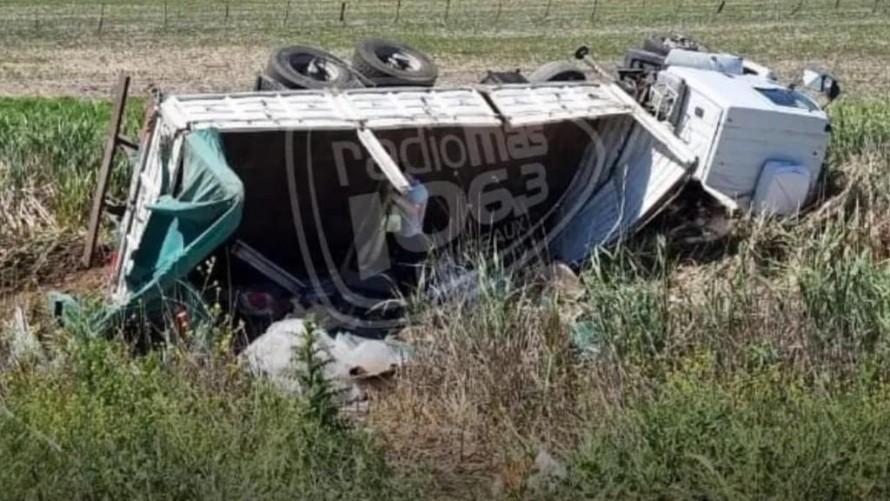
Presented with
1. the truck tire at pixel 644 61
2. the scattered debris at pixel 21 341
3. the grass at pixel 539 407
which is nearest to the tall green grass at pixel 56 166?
the scattered debris at pixel 21 341

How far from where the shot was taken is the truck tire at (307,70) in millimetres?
12820

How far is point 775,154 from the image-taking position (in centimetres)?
1219

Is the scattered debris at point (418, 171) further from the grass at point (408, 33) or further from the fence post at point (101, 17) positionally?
the fence post at point (101, 17)

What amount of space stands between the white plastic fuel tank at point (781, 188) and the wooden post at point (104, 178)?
17.1 ft

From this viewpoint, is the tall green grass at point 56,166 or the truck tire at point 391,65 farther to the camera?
the truck tire at point 391,65

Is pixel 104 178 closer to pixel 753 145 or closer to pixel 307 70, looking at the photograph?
pixel 307 70

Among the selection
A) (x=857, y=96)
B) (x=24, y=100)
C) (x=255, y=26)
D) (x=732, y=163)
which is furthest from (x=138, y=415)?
(x=255, y=26)

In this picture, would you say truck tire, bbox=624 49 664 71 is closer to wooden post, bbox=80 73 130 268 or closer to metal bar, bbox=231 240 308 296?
metal bar, bbox=231 240 308 296

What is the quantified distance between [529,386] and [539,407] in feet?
0.68

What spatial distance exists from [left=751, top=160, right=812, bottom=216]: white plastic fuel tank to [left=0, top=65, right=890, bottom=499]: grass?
185cm

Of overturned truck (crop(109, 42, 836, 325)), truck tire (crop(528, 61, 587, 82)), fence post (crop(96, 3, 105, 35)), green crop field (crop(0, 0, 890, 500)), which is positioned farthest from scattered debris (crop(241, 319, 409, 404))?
fence post (crop(96, 3, 105, 35))

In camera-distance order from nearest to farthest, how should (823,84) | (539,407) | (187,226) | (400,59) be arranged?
1. (539,407)
2. (187,226)
3. (823,84)
4. (400,59)

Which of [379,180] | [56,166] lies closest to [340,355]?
[379,180]

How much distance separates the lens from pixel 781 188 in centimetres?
1213
